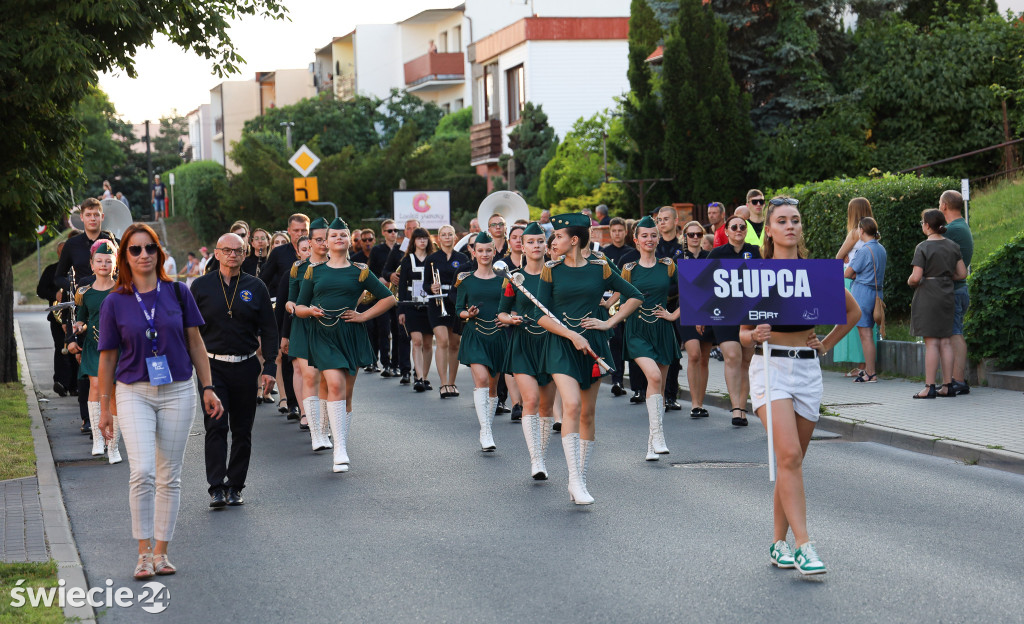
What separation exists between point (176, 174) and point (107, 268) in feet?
210

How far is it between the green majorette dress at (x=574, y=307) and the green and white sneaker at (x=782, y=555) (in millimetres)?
2415

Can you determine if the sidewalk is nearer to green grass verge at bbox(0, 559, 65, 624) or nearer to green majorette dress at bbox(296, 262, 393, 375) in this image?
green majorette dress at bbox(296, 262, 393, 375)

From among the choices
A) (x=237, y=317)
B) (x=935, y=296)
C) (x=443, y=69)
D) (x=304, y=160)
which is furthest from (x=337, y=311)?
(x=443, y=69)

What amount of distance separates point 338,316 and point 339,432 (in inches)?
41.3

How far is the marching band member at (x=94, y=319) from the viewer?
10109 mm

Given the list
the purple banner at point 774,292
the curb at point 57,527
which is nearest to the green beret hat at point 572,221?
the purple banner at point 774,292

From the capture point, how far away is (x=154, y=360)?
6980 mm

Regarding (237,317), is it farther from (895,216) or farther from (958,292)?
(895,216)

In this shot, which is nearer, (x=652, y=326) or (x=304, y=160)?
(x=652, y=326)

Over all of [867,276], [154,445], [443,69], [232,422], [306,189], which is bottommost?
[232,422]

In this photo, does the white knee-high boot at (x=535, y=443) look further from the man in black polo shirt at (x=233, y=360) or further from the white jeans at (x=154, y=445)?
the white jeans at (x=154, y=445)

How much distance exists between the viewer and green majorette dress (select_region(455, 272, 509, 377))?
12805 millimetres

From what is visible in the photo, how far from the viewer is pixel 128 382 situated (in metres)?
7.02

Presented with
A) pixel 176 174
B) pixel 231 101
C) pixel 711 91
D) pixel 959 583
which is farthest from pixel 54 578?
pixel 231 101
